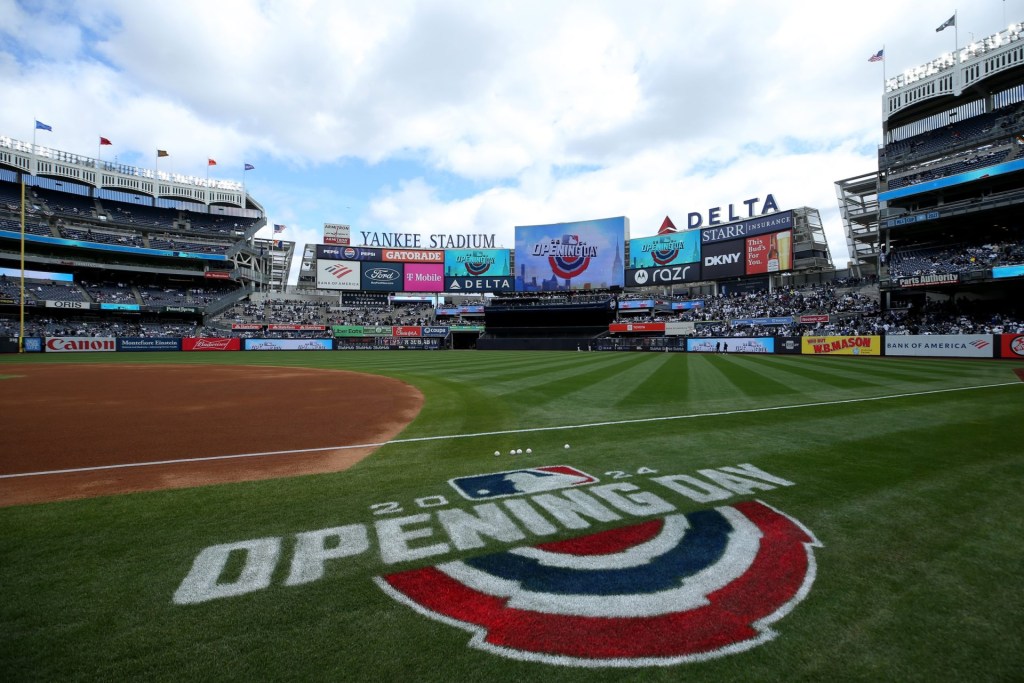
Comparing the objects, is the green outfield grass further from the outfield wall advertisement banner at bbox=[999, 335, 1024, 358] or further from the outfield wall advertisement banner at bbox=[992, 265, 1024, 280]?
the outfield wall advertisement banner at bbox=[992, 265, 1024, 280]

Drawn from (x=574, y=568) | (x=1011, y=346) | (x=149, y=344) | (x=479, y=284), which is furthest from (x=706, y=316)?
(x=149, y=344)

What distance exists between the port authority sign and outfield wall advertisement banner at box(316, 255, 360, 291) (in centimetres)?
1294

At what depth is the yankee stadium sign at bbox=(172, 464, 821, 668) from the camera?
2695mm

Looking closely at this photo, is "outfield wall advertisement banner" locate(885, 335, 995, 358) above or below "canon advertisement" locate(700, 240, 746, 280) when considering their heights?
below

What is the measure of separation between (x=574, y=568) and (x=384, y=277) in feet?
214

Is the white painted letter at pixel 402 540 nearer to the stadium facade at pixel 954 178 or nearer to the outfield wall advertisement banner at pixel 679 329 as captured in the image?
the stadium facade at pixel 954 178

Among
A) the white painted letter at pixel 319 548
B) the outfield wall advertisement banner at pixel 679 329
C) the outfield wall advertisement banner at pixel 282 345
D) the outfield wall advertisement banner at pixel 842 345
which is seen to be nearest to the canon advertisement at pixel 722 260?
the outfield wall advertisement banner at pixel 679 329

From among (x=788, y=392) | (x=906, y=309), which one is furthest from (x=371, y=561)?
(x=906, y=309)

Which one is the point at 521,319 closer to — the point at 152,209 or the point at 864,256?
the point at 864,256

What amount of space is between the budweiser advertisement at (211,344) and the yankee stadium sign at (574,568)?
56766 mm

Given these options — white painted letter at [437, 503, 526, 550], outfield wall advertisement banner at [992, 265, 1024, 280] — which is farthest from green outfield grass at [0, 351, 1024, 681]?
outfield wall advertisement banner at [992, 265, 1024, 280]

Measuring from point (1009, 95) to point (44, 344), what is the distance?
88.5 meters

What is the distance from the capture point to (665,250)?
186 feet

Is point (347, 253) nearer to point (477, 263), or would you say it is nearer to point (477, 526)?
point (477, 263)
